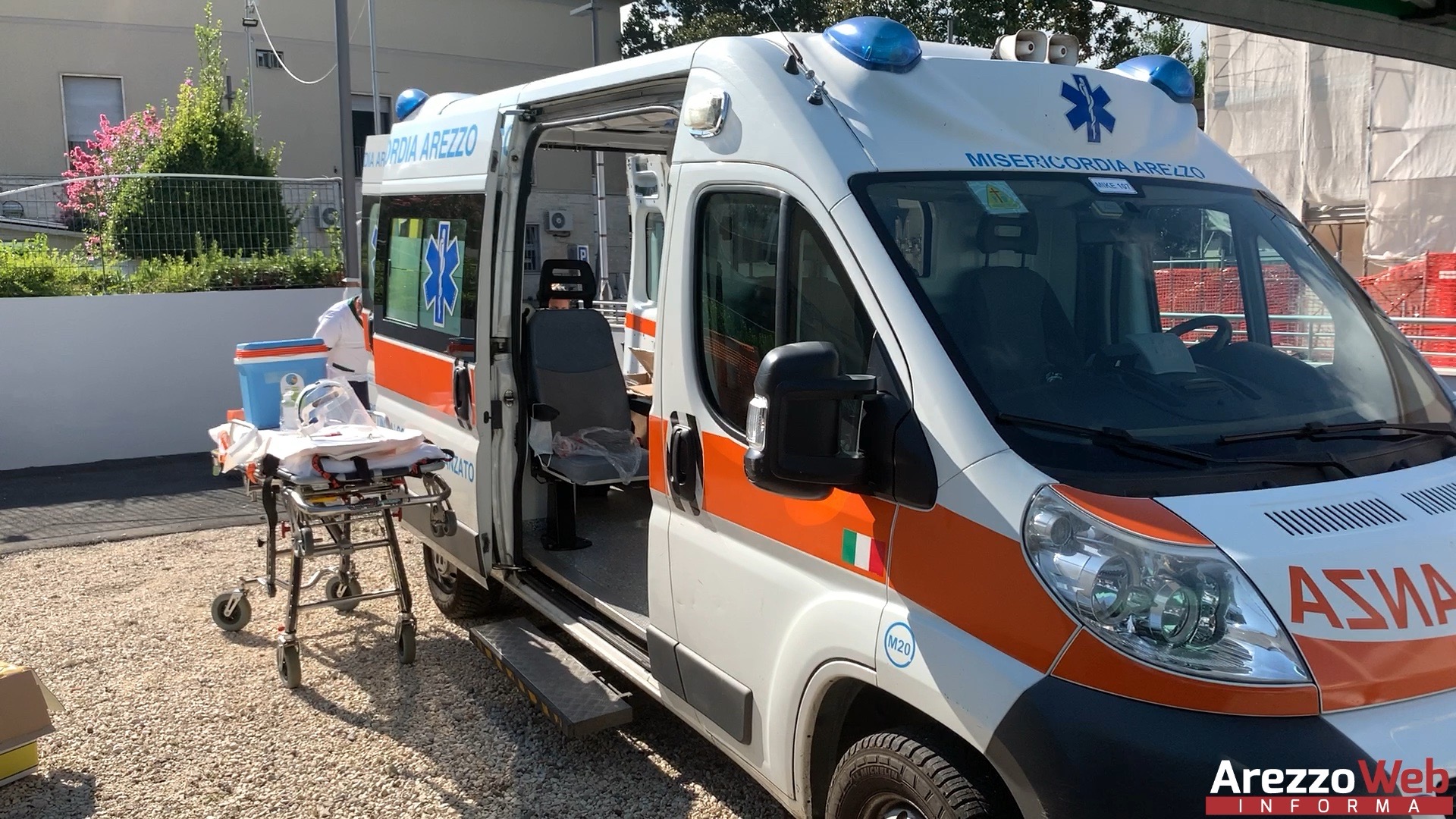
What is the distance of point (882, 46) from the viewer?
9.89ft

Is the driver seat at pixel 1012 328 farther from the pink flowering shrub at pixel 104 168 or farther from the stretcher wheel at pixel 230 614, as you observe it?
the pink flowering shrub at pixel 104 168

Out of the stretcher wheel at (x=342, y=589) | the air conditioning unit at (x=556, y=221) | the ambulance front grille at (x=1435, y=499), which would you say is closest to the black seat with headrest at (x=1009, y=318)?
the ambulance front grille at (x=1435, y=499)

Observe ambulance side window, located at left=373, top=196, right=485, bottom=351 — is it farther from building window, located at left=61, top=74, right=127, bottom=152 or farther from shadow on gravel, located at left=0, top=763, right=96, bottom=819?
building window, located at left=61, top=74, right=127, bottom=152

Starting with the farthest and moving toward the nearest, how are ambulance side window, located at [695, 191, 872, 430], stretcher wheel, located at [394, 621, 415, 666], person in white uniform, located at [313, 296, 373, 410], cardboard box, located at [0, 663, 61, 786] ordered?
person in white uniform, located at [313, 296, 373, 410]
stretcher wheel, located at [394, 621, 415, 666]
cardboard box, located at [0, 663, 61, 786]
ambulance side window, located at [695, 191, 872, 430]

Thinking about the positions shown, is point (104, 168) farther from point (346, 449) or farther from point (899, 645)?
point (899, 645)

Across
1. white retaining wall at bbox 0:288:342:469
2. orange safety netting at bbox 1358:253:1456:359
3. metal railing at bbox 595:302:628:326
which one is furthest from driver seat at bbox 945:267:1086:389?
white retaining wall at bbox 0:288:342:469

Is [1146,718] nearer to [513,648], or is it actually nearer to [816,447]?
[816,447]

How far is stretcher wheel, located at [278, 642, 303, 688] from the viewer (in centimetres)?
498

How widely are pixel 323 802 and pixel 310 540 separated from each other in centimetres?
132

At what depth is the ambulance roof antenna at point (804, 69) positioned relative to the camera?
119 inches

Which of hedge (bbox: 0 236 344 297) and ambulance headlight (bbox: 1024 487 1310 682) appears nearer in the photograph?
ambulance headlight (bbox: 1024 487 1310 682)

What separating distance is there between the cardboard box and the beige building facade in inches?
612

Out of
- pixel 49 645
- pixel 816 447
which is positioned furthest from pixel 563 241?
pixel 816 447

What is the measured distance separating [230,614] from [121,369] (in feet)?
19.3
